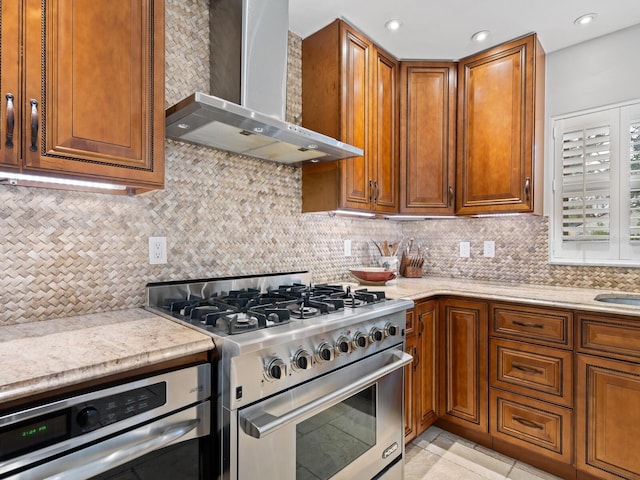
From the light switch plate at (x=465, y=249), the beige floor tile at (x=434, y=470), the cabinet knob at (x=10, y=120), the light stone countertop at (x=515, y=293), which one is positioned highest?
the cabinet knob at (x=10, y=120)

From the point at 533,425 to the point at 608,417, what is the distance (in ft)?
1.18

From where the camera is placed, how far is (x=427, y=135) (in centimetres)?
260

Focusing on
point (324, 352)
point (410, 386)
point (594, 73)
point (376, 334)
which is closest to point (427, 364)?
point (410, 386)

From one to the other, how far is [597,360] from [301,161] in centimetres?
188

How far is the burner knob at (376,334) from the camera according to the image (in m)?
1.57

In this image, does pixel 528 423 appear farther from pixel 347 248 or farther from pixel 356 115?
pixel 356 115

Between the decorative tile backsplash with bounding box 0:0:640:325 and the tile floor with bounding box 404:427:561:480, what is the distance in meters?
1.17

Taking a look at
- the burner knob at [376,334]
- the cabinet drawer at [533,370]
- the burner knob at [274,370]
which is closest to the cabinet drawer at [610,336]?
the cabinet drawer at [533,370]

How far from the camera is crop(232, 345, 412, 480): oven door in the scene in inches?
43.9

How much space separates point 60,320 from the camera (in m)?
1.32

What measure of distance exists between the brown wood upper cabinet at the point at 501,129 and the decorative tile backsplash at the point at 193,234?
1.12 ft

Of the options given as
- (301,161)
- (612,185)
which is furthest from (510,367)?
(301,161)

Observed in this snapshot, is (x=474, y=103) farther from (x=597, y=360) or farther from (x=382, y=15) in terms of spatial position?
(x=597, y=360)

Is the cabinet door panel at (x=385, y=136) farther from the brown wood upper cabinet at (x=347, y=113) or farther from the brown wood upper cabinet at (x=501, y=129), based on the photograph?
the brown wood upper cabinet at (x=501, y=129)
